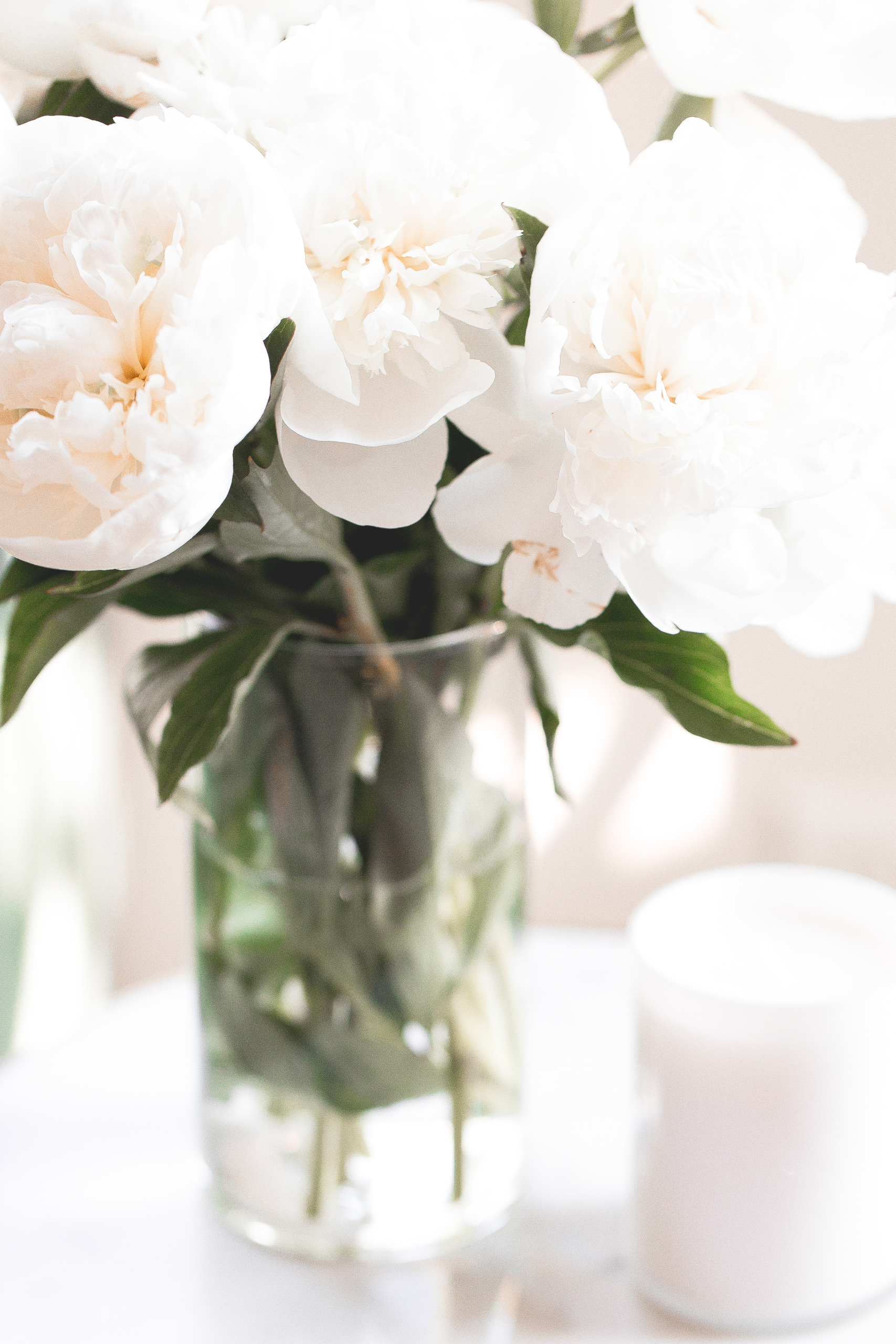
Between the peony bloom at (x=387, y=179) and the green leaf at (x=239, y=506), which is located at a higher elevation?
the peony bloom at (x=387, y=179)

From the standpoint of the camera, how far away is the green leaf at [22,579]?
0.38 m

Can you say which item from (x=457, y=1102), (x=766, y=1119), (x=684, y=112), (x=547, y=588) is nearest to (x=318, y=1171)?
(x=457, y=1102)

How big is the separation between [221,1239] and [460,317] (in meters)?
0.38

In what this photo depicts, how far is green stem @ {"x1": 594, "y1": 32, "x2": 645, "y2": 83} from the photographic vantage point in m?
0.36

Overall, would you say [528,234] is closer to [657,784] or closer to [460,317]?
[460,317]

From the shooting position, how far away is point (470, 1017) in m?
0.48

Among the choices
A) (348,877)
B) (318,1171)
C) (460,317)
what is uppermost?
(460,317)

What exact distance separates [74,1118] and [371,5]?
472mm

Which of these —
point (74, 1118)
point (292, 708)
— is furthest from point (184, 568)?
point (74, 1118)

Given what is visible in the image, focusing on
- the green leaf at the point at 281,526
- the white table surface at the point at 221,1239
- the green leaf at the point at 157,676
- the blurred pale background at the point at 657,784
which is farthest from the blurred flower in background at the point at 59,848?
the green leaf at the point at 281,526

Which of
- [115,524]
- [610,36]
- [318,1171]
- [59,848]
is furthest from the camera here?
[59,848]

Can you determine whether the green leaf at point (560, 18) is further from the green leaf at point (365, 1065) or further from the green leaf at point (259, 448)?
the green leaf at point (365, 1065)

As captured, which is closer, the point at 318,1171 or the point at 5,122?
the point at 5,122

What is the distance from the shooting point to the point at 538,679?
1.43ft
